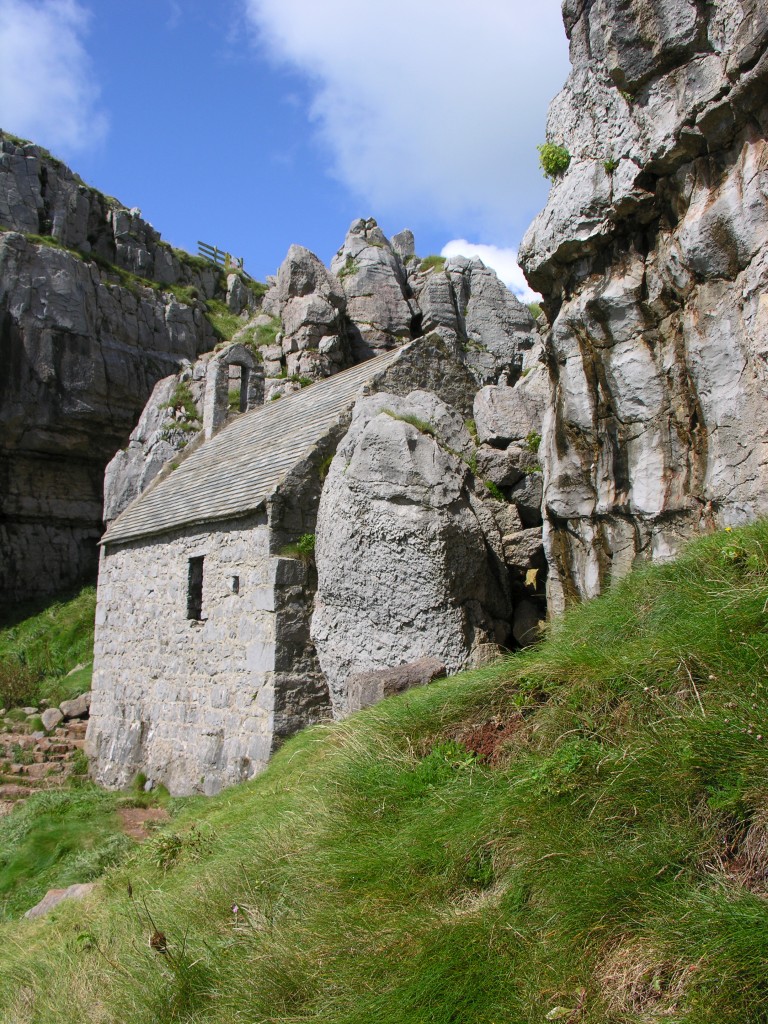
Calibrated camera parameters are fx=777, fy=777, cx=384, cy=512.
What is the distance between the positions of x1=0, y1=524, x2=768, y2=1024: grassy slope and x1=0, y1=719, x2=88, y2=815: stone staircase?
9.13 metres

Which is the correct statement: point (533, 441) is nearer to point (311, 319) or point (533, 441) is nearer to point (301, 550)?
point (301, 550)

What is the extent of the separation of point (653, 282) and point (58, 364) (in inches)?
1020

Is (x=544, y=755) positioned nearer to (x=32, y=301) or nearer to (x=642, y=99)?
(x=642, y=99)

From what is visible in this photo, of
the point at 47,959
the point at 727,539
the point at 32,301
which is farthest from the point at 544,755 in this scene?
the point at 32,301

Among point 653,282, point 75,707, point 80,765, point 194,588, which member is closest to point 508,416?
point 653,282

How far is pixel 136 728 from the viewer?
543 inches

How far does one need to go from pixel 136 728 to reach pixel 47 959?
858 centimetres

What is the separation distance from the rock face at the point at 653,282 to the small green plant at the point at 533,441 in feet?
5.33

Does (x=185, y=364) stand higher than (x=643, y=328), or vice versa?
(x=185, y=364)

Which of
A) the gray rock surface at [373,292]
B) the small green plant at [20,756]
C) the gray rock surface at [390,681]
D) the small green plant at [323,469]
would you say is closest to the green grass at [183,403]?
the gray rock surface at [373,292]

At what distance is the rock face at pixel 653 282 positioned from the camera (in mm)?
6727

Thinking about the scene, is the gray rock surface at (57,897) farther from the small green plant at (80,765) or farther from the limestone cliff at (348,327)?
the limestone cliff at (348,327)

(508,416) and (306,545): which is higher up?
(508,416)

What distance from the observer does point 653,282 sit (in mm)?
7793
